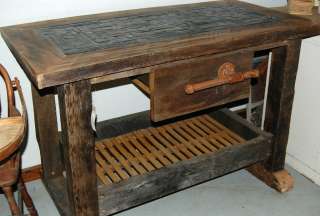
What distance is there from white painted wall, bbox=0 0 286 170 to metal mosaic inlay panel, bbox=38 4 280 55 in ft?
0.66

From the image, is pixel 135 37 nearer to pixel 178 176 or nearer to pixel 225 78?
pixel 225 78

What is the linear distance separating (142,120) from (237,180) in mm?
562

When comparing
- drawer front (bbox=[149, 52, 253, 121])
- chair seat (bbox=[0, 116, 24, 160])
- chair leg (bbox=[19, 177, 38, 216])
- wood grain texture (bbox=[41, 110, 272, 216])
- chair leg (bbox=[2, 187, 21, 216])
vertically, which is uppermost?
drawer front (bbox=[149, 52, 253, 121])

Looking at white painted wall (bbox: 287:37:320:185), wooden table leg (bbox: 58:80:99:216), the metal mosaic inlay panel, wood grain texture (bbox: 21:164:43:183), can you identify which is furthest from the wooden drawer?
wood grain texture (bbox: 21:164:43:183)

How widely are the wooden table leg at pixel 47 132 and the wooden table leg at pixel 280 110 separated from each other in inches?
37.6

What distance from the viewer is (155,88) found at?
4.71ft

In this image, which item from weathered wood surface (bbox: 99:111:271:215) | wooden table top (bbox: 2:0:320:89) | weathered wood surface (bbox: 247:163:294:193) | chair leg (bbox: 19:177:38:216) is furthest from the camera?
weathered wood surface (bbox: 247:163:294:193)

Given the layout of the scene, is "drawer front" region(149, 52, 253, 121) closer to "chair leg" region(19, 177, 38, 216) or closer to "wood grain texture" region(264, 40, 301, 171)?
"wood grain texture" region(264, 40, 301, 171)

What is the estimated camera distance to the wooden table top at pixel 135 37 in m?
1.28

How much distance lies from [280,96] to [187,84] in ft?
1.83

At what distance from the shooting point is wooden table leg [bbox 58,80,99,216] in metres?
1.33

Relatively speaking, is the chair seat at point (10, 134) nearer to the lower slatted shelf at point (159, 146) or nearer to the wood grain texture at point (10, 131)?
the wood grain texture at point (10, 131)

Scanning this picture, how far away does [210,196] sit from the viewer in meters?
2.00

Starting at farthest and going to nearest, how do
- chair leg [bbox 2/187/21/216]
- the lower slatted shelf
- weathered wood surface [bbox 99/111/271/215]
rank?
the lower slatted shelf
weathered wood surface [bbox 99/111/271/215]
chair leg [bbox 2/187/21/216]
